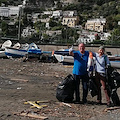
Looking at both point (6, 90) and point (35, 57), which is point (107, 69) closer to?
point (6, 90)

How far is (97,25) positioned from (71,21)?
21.5 metres

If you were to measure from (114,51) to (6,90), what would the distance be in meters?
20.8

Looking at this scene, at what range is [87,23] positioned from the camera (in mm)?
153000

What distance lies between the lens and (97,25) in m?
151

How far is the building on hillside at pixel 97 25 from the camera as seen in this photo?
148 m

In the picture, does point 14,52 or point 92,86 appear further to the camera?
point 14,52

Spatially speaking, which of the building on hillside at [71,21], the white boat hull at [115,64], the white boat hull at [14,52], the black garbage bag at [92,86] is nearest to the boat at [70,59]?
the white boat hull at [115,64]

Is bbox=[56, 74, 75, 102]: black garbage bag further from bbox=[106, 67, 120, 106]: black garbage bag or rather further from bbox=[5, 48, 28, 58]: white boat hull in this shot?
bbox=[5, 48, 28, 58]: white boat hull

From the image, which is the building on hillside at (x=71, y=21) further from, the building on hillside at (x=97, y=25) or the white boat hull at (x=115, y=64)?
the white boat hull at (x=115, y=64)

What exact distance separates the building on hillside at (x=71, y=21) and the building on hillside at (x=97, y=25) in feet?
30.5

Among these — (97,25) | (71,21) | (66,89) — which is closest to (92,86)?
(66,89)

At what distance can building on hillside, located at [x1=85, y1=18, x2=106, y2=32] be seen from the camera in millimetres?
148125

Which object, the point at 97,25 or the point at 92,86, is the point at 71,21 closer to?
the point at 97,25

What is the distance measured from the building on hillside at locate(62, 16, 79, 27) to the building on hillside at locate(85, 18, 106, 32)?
9.30 metres
